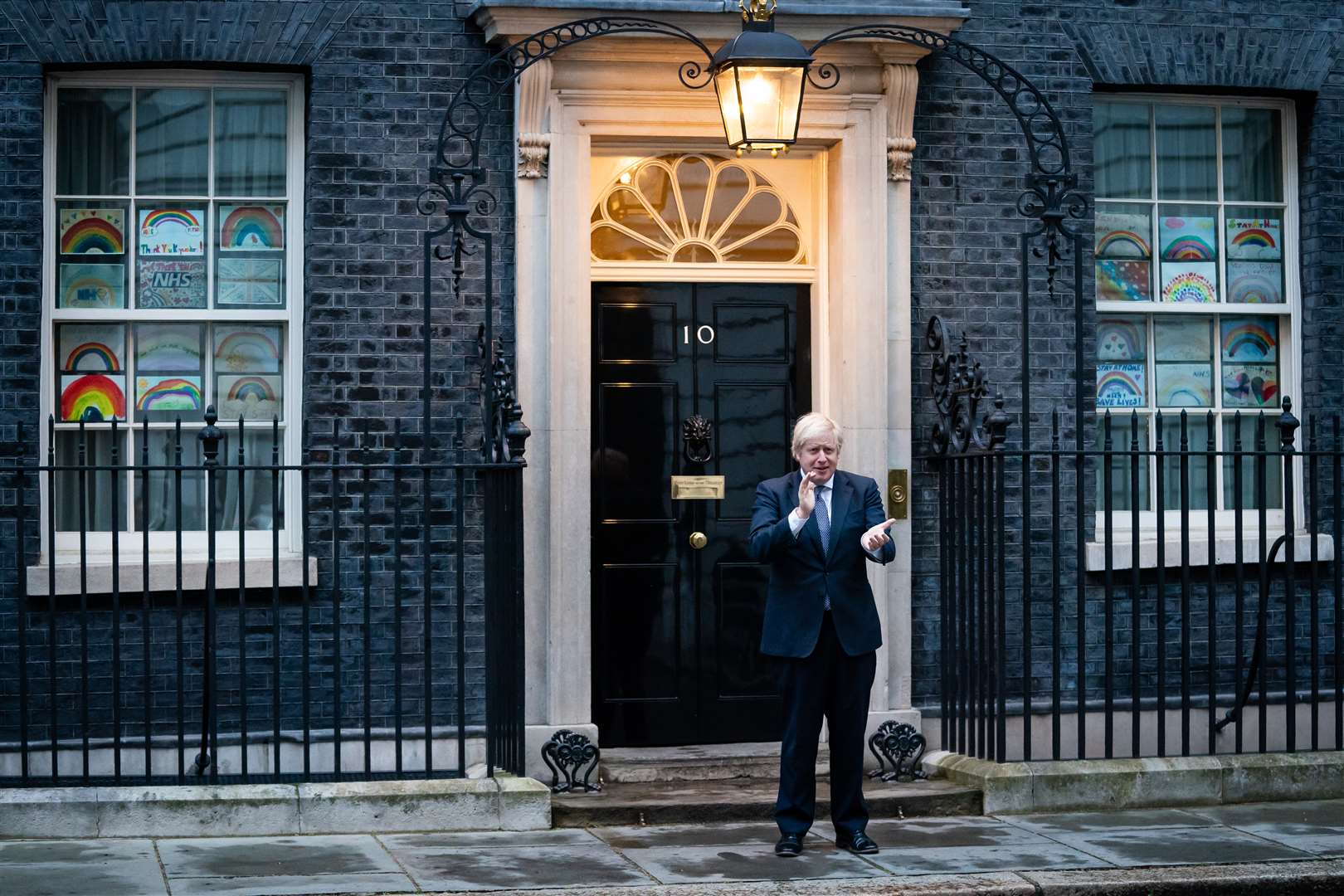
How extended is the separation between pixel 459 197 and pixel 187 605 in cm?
227

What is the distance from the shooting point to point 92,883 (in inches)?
262

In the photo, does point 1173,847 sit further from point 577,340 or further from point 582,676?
point 577,340

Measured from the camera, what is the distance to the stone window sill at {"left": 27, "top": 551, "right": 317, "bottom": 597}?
8.37 meters

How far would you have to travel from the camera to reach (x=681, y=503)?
920cm

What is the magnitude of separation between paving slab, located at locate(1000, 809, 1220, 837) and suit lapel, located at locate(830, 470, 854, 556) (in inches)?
Answer: 66.4

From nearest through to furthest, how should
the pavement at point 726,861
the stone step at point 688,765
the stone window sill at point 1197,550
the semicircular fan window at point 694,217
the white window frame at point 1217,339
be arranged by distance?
the pavement at point 726,861 < the stone step at point 688,765 < the semicircular fan window at point 694,217 < the stone window sill at point 1197,550 < the white window frame at point 1217,339

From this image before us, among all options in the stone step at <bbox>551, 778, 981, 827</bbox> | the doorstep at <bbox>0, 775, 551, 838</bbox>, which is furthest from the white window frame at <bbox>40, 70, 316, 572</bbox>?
the stone step at <bbox>551, 778, 981, 827</bbox>

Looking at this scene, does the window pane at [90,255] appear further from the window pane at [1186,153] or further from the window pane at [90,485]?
the window pane at [1186,153]

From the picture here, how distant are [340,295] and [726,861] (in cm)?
327

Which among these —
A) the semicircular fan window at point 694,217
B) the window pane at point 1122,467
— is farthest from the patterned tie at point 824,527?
the window pane at point 1122,467

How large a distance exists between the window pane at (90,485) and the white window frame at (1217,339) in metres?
4.91

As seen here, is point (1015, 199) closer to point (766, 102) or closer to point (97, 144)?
point (766, 102)

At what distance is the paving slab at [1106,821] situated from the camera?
7984mm

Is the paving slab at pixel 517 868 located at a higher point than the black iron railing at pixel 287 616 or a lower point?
lower
